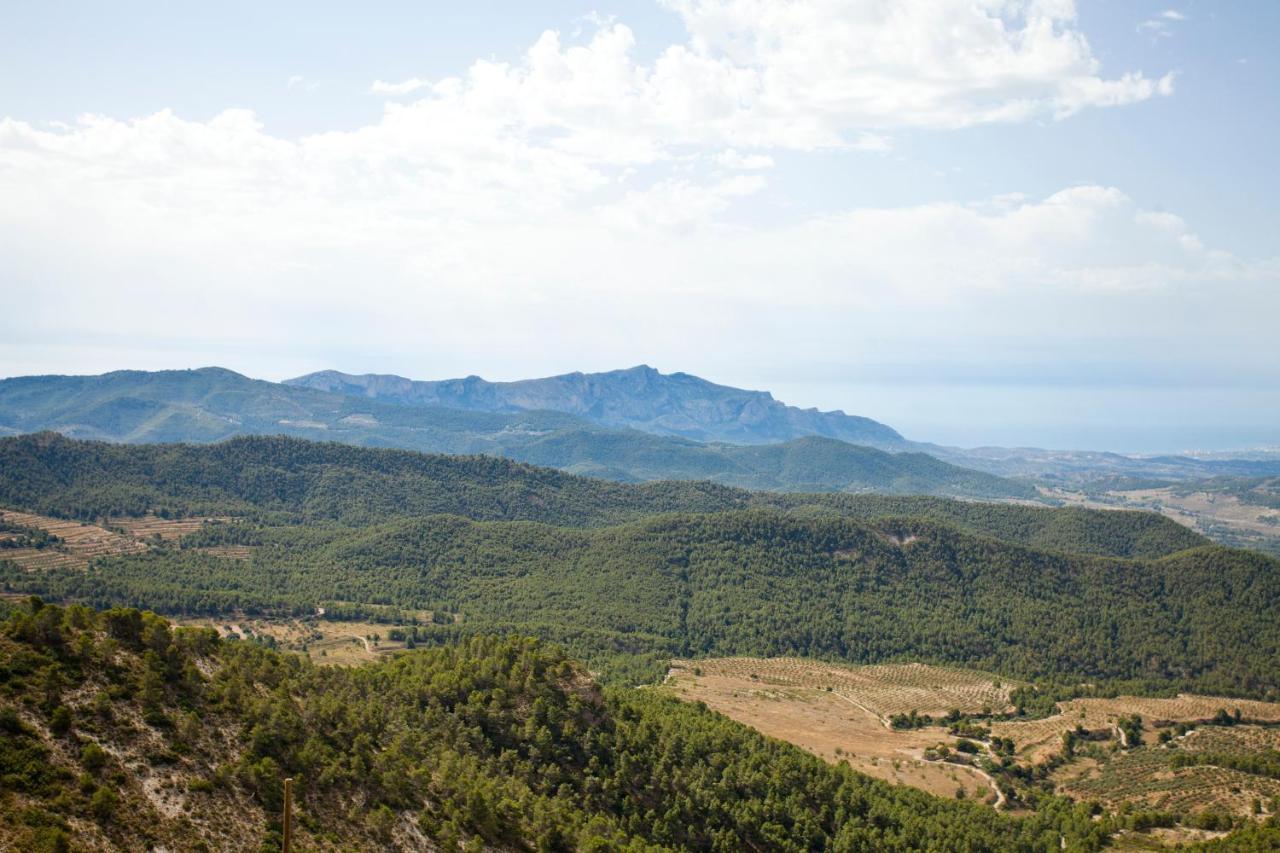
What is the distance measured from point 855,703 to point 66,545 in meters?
149

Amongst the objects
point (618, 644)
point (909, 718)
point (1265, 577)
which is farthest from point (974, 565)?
point (618, 644)

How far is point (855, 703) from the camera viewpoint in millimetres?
120188

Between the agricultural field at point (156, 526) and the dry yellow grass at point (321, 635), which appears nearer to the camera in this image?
the dry yellow grass at point (321, 635)

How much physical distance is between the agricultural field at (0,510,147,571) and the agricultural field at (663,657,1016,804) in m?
112

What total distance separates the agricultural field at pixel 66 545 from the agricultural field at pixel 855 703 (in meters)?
112

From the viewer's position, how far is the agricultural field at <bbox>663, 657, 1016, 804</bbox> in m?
94.7

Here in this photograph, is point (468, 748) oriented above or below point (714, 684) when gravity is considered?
above

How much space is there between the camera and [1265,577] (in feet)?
507

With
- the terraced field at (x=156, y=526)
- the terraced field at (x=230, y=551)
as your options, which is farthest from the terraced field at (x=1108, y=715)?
the terraced field at (x=156, y=526)

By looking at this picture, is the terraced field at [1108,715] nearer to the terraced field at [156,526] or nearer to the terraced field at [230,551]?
the terraced field at [230,551]

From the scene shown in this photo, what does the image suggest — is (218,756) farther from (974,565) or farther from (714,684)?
(974,565)

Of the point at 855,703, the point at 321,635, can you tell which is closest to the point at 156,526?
the point at 321,635

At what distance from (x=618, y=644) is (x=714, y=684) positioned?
2371cm

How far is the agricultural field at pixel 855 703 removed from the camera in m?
94.7
